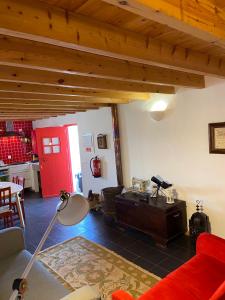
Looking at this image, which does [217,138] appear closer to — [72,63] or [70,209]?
[72,63]

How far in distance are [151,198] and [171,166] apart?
2.02 ft

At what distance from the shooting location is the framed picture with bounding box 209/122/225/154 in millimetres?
3170

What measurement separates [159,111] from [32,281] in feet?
9.33

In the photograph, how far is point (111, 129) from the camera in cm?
495

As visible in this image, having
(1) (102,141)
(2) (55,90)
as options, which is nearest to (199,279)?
(2) (55,90)

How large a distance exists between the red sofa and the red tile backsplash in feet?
21.7

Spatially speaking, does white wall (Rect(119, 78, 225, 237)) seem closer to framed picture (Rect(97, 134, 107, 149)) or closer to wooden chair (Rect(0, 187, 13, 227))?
framed picture (Rect(97, 134, 107, 149))

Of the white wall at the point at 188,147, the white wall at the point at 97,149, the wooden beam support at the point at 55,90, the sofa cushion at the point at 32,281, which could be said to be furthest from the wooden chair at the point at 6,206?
the white wall at the point at 188,147

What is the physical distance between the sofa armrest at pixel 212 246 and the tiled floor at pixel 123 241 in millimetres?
691

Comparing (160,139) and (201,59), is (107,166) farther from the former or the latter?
(201,59)

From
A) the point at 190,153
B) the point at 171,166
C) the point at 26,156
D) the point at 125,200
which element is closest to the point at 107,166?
the point at 125,200

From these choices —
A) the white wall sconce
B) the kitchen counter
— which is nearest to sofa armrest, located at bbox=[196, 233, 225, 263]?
the white wall sconce

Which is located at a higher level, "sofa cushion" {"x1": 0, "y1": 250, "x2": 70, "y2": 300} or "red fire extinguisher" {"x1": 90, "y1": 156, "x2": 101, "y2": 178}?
"red fire extinguisher" {"x1": 90, "y1": 156, "x2": 101, "y2": 178}

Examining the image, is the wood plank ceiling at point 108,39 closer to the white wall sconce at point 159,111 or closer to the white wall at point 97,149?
the white wall sconce at point 159,111
